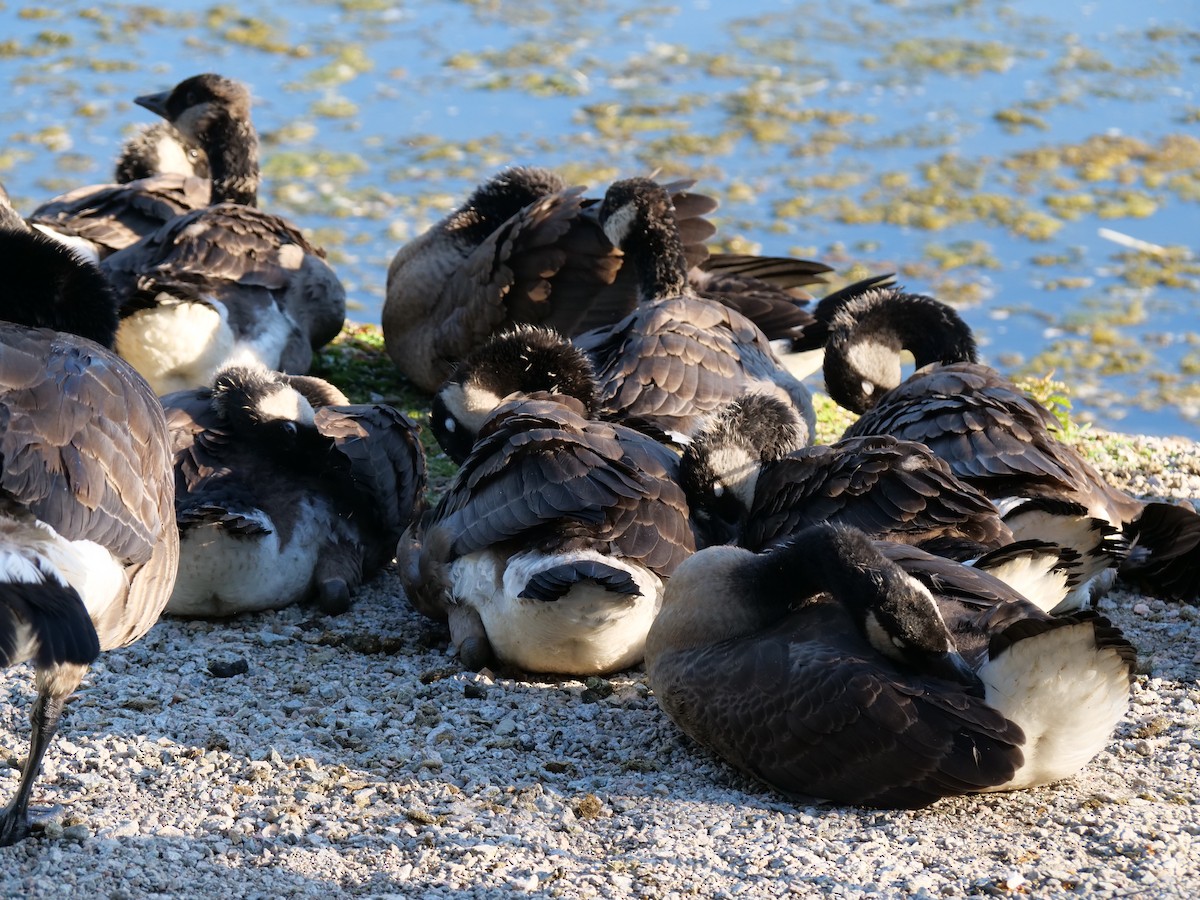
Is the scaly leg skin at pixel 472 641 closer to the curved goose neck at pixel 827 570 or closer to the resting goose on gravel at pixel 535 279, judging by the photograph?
the curved goose neck at pixel 827 570

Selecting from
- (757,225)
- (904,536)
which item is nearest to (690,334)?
(904,536)

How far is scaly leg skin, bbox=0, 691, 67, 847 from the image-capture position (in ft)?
14.5

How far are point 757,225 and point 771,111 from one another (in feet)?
8.72

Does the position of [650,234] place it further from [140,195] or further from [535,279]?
[140,195]

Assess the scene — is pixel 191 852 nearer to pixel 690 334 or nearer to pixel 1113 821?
pixel 1113 821

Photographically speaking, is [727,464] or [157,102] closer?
[727,464]

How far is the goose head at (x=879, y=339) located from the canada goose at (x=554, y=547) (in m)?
2.57

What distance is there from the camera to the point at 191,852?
4434mm

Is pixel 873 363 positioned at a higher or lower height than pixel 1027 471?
lower

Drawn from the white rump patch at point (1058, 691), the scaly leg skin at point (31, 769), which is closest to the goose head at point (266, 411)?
the scaly leg skin at point (31, 769)

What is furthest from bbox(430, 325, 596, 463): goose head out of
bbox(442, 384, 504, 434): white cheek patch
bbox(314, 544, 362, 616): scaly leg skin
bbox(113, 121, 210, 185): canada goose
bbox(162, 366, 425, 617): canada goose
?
bbox(113, 121, 210, 185): canada goose

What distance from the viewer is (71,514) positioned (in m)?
4.27

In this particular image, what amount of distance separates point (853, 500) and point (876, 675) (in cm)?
136

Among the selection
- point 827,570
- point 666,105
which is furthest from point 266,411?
point 666,105
